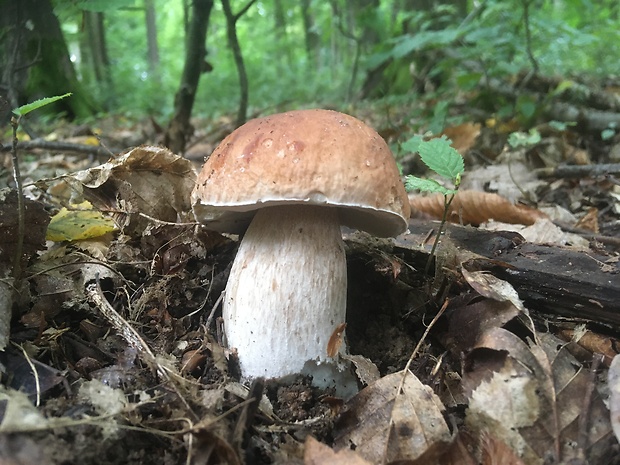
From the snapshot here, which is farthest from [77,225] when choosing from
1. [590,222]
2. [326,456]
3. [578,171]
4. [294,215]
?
[578,171]

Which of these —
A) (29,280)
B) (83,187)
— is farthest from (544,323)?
(83,187)

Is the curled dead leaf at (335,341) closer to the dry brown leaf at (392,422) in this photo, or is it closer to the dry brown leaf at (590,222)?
the dry brown leaf at (392,422)

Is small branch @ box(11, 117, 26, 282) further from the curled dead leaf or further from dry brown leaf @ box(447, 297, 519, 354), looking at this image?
dry brown leaf @ box(447, 297, 519, 354)

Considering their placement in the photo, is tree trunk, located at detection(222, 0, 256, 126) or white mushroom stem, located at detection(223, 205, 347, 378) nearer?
white mushroom stem, located at detection(223, 205, 347, 378)

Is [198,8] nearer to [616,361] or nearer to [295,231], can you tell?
[295,231]

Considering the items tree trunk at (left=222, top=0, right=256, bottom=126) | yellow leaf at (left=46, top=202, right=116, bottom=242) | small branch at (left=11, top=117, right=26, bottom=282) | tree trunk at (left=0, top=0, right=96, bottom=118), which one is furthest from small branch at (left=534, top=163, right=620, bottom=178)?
tree trunk at (left=0, top=0, right=96, bottom=118)

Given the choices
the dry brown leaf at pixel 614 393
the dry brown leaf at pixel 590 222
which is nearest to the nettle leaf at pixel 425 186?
the dry brown leaf at pixel 614 393

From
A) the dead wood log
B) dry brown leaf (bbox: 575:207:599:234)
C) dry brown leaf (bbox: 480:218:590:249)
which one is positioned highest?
the dead wood log
